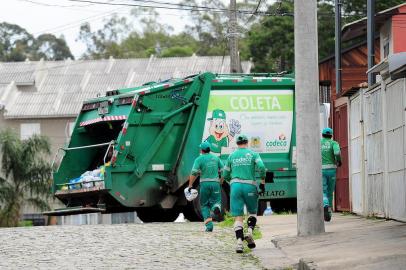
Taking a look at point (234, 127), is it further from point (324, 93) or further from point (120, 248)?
point (324, 93)

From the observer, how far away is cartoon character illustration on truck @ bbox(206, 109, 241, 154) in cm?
2014

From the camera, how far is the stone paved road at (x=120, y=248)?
1159 cm

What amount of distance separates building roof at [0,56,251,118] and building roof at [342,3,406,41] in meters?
27.5

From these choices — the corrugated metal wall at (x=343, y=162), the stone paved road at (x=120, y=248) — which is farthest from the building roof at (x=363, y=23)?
the stone paved road at (x=120, y=248)

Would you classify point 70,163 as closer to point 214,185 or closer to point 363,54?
point 214,185

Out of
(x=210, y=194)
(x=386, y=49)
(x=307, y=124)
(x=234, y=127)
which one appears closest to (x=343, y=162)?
(x=234, y=127)

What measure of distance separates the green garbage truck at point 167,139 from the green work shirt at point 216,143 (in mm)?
20

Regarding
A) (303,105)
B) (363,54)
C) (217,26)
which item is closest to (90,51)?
(217,26)

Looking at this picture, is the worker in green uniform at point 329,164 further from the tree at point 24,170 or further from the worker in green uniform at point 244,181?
the tree at point 24,170

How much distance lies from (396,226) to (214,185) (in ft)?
12.4

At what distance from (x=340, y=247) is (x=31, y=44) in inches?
3614

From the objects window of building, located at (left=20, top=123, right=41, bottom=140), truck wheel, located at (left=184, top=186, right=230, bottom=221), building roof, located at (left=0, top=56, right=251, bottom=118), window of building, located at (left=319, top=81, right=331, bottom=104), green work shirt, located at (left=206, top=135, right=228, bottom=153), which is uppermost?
building roof, located at (left=0, top=56, right=251, bottom=118)

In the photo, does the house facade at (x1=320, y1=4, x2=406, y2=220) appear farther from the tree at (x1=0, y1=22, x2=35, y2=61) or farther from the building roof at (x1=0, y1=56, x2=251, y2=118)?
the tree at (x1=0, y1=22, x2=35, y2=61)

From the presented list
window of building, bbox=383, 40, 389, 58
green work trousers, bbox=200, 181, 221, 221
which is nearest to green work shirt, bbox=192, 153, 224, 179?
green work trousers, bbox=200, 181, 221, 221
